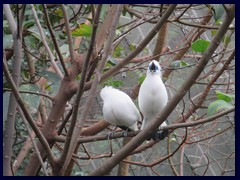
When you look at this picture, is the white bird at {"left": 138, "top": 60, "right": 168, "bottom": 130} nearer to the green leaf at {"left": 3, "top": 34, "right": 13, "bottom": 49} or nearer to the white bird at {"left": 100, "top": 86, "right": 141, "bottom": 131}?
the white bird at {"left": 100, "top": 86, "right": 141, "bottom": 131}

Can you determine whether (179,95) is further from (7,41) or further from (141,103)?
(7,41)

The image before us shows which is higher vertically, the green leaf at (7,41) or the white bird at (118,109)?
the green leaf at (7,41)

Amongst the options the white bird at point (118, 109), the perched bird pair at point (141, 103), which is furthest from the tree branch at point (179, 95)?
the white bird at point (118, 109)

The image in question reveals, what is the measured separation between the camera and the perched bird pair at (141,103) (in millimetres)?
1000

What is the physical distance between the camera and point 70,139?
0.66 metres

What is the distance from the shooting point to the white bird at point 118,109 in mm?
1090

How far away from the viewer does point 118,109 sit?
1.09 m

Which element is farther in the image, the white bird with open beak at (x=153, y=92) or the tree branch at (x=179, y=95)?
the white bird with open beak at (x=153, y=92)

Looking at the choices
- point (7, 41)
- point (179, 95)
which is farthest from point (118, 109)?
point (179, 95)

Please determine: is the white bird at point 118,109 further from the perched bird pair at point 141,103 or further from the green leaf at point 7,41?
the green leaf at point 7,41

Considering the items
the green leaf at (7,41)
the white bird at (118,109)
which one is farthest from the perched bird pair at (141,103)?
the green leaf at (7,41)

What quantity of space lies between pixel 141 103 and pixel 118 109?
80 mm

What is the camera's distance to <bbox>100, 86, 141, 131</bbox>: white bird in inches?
42.9

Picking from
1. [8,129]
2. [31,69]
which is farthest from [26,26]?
[8,129]
